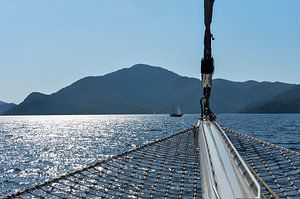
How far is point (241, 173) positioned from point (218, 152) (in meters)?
1.17

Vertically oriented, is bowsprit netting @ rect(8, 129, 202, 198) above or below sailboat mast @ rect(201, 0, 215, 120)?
below

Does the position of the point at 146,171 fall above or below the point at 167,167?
above

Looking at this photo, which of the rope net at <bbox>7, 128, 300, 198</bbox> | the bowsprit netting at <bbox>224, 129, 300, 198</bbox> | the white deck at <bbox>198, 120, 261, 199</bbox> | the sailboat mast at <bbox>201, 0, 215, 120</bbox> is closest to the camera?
the white deck at <bbox>198, 120, 261, 199</bbox>

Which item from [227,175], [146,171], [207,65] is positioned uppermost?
[207,65]

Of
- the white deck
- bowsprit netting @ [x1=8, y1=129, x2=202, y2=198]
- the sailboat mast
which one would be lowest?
bowsprit netting @ [x1=8, y1=129, x2=202, y2=198]

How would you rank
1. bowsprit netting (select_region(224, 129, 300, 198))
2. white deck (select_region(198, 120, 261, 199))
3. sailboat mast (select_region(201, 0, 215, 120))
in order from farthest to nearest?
1. sailboat mast (select_region(201, 0, 215, 120))
2. bowsprit netting (select_region(224, 129, 300, 198))
3. white deck (select_region(198, 120, 261, 199))

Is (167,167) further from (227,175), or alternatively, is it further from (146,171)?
(227,175)

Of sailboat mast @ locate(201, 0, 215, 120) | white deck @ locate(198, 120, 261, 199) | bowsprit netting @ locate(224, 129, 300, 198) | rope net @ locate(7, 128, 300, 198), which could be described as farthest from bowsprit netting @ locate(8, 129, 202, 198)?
white deck @ locate(198, 120, 261, 199)

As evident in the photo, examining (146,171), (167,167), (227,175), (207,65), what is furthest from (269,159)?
(227,175)

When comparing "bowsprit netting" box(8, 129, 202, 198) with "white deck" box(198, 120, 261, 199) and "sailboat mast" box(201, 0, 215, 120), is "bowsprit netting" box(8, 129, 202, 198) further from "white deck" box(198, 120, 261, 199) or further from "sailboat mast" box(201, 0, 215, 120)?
"white deck" box(198, 120, 261, 199)

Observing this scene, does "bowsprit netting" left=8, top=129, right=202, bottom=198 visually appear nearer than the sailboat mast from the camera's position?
Yes

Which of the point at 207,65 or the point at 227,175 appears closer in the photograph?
the point at 227,175

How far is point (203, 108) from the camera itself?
336 inches

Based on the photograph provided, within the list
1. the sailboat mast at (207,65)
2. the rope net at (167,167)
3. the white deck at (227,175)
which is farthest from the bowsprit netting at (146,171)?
the white deck at (227,175)
